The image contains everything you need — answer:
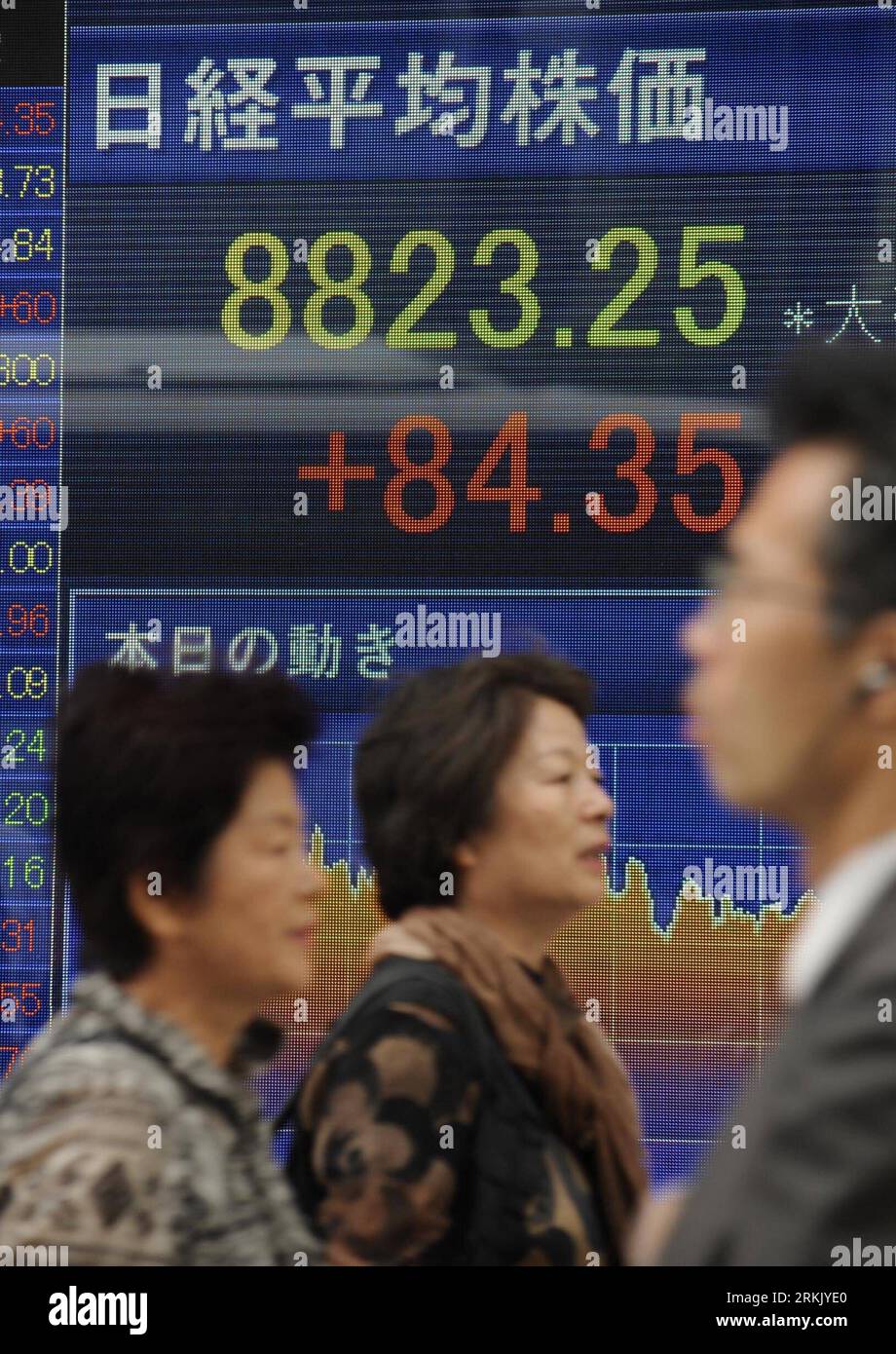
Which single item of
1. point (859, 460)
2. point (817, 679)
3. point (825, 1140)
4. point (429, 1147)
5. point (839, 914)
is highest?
point (859, 460)

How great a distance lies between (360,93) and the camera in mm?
3240

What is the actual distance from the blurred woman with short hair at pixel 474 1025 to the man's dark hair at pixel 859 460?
1.20 m

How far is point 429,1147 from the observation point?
7.39 feet

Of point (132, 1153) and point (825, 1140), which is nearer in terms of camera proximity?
point (825, 1140)

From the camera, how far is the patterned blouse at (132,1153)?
1689mm

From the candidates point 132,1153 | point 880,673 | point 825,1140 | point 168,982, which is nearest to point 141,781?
point 168,982

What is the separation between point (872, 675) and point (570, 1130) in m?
1.42

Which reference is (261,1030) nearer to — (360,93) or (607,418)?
(607,418)

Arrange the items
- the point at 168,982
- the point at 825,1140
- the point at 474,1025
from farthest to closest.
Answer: the point at 474,1025 → the point at 168,982 → the point at 825,1140

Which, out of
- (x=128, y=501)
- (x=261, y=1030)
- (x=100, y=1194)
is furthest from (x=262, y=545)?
(x=100, y=1194)

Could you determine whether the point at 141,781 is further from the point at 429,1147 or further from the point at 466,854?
the point at 466,854

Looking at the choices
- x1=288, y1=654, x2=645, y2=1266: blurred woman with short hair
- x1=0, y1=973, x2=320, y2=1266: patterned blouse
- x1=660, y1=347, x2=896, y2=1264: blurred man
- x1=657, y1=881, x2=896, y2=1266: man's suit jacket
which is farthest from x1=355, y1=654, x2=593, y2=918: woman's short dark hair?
x1=657, y1=881, x2=896, y2=1266: man's suit jacket

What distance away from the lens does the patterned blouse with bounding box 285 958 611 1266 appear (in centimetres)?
224

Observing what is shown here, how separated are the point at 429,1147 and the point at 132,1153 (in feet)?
2.06
